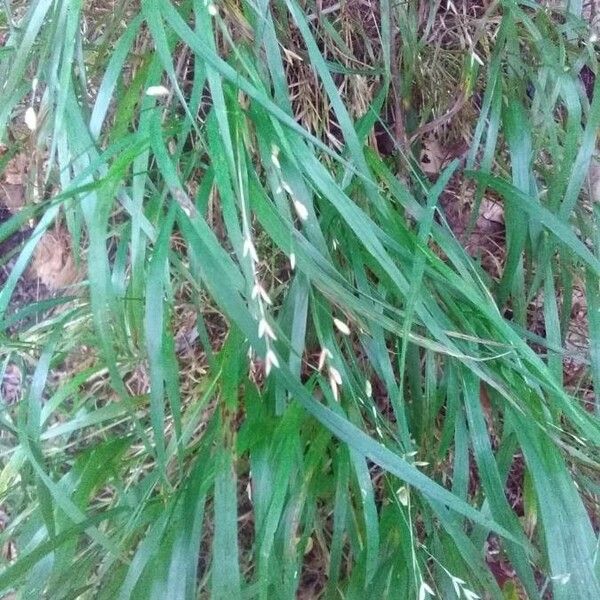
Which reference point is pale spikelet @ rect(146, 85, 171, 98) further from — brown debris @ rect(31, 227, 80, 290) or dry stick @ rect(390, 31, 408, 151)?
brown debris @ rect(31, 227, 80, 290)

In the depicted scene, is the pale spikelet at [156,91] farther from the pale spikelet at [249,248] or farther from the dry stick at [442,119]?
the dry stick at [442,119]

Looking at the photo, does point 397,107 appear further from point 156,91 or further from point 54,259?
point 54,259

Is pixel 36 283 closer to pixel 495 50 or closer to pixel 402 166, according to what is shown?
pixel 402 166

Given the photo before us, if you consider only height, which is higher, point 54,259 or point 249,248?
point 249,248

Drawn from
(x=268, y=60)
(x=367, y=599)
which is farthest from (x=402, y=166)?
(x=367, y=599)

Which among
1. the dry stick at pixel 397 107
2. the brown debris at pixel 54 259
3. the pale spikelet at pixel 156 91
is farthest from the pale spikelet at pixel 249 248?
the brown debris at pixel 54 259

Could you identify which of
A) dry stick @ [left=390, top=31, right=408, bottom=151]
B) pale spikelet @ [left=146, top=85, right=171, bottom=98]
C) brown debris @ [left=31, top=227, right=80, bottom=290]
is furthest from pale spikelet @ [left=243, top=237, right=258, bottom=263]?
brown debris @ [left=31, top=227, right=80, bottom=290]

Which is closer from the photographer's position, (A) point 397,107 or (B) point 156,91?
(B) point 156,91

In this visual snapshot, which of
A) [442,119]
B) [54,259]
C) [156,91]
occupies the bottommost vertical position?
[54,259]

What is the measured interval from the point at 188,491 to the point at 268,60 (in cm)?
40

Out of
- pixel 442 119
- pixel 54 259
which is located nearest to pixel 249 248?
pixel 442 119

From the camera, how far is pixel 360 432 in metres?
0.53

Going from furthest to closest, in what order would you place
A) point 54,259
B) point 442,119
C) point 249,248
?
point 54,259
point 442,119
point 249,248

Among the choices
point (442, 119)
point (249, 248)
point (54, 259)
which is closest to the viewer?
point (249, 248)
